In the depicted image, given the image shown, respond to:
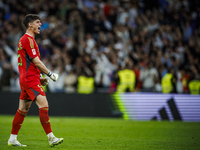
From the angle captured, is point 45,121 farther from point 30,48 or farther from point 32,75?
point 30,48

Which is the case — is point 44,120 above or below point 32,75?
below

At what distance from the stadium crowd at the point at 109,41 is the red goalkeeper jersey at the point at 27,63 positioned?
341 inches

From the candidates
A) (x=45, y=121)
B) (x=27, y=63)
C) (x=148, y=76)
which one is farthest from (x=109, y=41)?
(x=45, y=121)

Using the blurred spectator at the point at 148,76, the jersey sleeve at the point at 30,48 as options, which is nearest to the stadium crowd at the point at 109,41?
the blurred spectator at the point at 148,76

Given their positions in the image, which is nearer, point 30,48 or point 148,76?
point 30,48

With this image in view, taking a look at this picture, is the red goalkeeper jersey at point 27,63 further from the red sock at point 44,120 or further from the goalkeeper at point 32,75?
the red sock at point 44,120

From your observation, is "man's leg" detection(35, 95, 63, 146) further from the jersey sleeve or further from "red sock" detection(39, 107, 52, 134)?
the jersey sleeve

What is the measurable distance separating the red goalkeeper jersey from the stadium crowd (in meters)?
8.67

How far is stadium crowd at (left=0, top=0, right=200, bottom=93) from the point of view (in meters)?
15.8

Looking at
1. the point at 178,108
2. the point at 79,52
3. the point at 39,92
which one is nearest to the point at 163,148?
the point at 39,92

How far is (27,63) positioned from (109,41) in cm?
1167

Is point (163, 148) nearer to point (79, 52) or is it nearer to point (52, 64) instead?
point (52, 64)

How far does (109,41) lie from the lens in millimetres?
17953

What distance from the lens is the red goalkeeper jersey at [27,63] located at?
6508 millimetres
